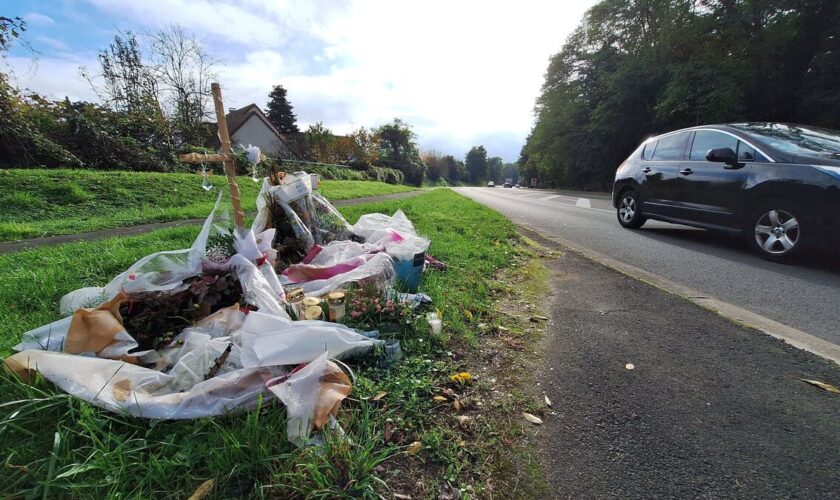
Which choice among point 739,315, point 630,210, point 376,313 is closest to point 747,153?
point 630,210

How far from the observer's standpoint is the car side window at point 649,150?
19.9 feet

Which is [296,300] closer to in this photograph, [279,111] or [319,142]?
[319,142]

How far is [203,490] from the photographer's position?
3.77ft

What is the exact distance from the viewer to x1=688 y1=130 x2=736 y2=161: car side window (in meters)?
4.66

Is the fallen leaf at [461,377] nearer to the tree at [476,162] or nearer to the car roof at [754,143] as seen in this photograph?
the car roof at [754,143]

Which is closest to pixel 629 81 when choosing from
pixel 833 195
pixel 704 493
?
pixel 833 195

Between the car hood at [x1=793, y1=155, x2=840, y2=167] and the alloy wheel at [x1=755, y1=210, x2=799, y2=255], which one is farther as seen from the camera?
the alloy wheel at [x1=755, y1=210, x2=799, y2=255]

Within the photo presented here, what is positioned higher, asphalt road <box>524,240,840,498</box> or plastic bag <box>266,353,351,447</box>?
plastic bag <box>266,353,351,447</box>

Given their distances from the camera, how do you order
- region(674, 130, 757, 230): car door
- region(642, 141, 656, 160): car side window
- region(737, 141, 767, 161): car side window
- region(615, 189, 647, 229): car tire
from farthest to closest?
region(615, 189, 647, 229): car tire < region(642, 141, 656, 160): car side window < region(674, 130, 757, 230): car door < region(737, 141, 767, 161): car side window

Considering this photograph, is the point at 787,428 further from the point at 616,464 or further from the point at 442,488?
the point at 442,488

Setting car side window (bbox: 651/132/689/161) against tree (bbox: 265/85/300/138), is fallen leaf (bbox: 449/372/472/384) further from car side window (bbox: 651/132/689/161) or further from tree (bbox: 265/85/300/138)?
tree (bbox: 265/85/300/138)

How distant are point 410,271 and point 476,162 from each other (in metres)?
101

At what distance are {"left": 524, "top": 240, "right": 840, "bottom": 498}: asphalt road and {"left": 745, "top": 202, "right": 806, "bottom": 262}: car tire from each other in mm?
2390

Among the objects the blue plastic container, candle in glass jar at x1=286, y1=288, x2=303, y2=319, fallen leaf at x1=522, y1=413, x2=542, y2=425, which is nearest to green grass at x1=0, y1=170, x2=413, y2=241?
candle in glass jar at x1=286, y1=288, x2=303, y2=319
